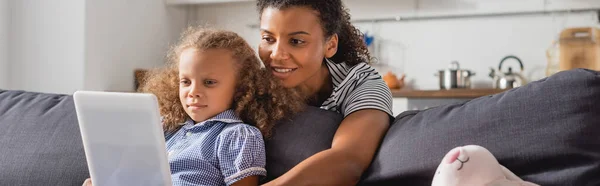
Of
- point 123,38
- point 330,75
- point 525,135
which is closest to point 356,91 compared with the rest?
point 330,75

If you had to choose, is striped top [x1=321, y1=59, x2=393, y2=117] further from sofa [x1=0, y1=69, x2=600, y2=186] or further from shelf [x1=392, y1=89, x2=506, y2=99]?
shelf [x1=392, y1=89, x2=506, y2=99]

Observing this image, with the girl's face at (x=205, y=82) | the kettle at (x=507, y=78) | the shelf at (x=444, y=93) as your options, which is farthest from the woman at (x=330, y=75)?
the kettle at (x=507, y=78)

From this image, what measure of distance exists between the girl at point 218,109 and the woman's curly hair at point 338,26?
19 centimetres

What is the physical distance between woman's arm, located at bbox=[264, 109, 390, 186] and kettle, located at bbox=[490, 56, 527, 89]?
2.38 m

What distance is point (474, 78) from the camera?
3838 mm

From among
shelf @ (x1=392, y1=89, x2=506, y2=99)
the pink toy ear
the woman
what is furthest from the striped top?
shelf @ (x1=392, y1=89, x2=506, y2=99)

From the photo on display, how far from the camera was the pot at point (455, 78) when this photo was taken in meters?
3.64

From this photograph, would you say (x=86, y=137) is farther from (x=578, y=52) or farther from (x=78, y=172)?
(x=578, y=52)

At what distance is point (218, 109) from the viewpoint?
1429mm

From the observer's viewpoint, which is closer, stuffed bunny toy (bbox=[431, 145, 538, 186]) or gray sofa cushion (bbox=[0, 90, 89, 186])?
stuffed bunny toy (bbox=[431, 145, 538, 186])

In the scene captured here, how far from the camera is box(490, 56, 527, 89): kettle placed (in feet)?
11.8

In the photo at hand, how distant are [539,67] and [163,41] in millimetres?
2265

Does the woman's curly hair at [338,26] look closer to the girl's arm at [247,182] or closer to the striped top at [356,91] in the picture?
the striped top at [356,91]

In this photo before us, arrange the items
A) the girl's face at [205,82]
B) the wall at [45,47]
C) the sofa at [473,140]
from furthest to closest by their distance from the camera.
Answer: the wall at [45,47]
the girl's face at [205,82]
the sofa at [473,140]
